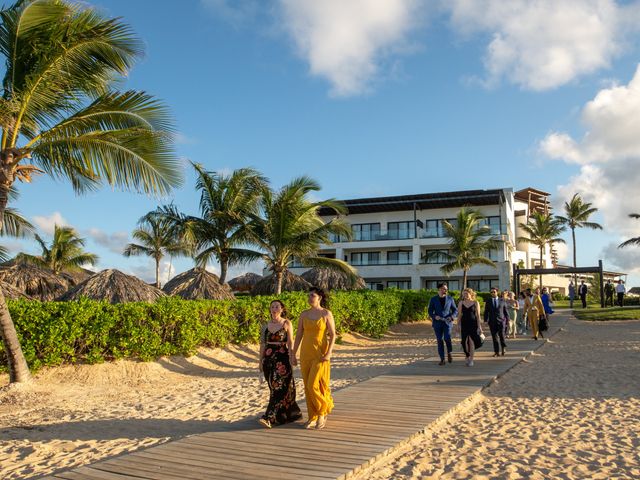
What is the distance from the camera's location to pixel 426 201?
141 feet

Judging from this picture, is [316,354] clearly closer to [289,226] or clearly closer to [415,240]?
[289,226]

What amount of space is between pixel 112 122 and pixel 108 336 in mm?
4211

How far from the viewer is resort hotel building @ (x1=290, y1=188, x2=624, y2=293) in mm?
41594

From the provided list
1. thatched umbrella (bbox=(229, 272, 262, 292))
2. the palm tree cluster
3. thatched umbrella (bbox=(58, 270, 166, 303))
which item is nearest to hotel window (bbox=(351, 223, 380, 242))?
thatched umbrella (bbox=(229, 272, 262, 292))

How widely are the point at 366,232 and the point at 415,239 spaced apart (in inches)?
185

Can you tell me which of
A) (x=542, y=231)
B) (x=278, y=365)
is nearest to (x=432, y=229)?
(x=542, y=231)

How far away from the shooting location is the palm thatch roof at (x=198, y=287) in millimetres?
17984

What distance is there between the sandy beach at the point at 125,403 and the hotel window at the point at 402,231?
101 feet

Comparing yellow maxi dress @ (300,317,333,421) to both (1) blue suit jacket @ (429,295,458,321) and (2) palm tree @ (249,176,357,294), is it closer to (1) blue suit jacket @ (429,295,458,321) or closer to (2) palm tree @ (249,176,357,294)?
(1) blue suit jacket @ (429,295,458,321)

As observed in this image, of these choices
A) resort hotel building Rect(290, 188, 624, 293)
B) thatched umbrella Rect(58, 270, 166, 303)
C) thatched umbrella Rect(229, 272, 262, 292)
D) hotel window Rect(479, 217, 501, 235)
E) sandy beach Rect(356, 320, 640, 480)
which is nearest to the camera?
sandy beach Rect(356, 320, 640, 480)

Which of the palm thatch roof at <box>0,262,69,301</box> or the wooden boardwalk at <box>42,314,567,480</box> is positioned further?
the palm thatch roof at <box>0,262,69,301</box>

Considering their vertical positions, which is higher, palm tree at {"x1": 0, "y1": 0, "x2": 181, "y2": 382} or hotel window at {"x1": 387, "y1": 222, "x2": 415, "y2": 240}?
hotel window at {"x1": 387, "y1": 222, "x2": 415, "y2": 240}

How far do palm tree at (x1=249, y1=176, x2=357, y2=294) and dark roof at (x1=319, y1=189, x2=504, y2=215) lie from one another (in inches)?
985

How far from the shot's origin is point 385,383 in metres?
8.81
